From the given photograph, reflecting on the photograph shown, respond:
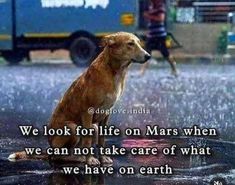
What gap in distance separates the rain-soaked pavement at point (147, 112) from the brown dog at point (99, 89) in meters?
0.13

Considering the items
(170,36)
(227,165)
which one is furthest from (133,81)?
(227,165)

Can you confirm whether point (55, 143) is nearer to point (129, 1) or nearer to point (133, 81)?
point (129, 1)

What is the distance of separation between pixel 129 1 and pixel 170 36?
0.40 meters

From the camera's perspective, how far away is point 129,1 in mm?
5746

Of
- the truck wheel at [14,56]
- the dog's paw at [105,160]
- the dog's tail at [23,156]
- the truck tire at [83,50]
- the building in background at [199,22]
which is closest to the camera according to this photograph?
the dog's paw at [105,160]

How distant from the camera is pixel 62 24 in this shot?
6.18 metres

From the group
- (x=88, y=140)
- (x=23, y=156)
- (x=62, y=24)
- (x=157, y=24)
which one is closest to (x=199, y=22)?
(x=157, y=24)

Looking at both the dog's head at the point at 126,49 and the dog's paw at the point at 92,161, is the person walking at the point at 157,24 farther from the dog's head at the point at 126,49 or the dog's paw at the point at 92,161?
the dog's paw at the point at 92,161

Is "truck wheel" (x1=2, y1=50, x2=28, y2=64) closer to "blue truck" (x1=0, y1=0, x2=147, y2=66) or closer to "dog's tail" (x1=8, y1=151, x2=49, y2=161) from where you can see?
"blue truck" (x1=0, y1=0, x2=147, y2=66)

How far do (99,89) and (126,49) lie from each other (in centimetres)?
28

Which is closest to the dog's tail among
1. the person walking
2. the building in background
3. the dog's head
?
the dog's head

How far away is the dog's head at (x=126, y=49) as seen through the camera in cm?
469

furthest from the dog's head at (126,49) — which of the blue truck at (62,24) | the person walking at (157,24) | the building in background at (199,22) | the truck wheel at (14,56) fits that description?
the truck wheel at (14,56)

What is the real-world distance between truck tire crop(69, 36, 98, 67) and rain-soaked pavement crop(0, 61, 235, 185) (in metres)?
0.07
